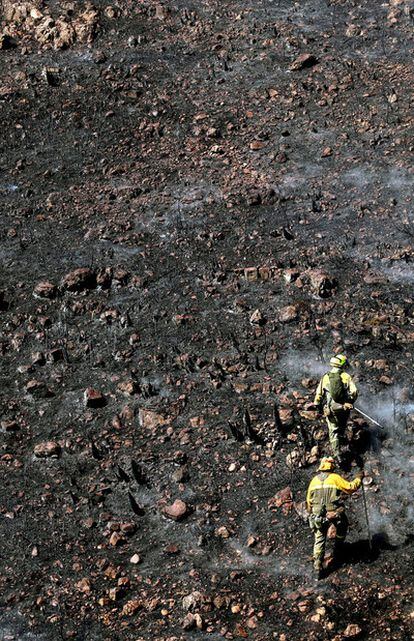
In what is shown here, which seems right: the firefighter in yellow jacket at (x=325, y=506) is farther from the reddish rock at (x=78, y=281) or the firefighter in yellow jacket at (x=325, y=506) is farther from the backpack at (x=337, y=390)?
the reddish rock at (x=78, y=281)

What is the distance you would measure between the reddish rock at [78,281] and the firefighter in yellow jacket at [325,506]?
7.72 m

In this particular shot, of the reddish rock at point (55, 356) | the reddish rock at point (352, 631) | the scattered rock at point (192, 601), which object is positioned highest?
the reddish rock at point (55, 356)

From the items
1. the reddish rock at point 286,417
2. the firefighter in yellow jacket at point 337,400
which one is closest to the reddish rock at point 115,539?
the reddish rock at point 286,417

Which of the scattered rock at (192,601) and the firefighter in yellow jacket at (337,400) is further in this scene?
the firefighter in yellow jacket at (337,400)

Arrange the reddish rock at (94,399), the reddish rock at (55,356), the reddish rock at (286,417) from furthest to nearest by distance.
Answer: the reddish rock at (55,356) < the reddish rock at (94,399) < the reddish rock at (286,417)

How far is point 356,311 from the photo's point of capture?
16.6 meters

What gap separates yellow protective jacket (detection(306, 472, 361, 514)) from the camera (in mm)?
12297

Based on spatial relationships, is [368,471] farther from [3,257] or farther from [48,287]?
[3,257]

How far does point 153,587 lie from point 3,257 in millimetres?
9488

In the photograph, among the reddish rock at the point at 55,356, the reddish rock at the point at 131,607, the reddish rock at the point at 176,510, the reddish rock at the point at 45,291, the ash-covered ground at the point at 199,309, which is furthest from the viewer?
the reddish rock at the point at 45,291

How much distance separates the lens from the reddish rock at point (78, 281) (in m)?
18.2

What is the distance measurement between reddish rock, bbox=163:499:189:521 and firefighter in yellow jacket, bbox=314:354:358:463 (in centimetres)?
265

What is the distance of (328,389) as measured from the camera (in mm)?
14000

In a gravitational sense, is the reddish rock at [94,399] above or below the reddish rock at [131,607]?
above
